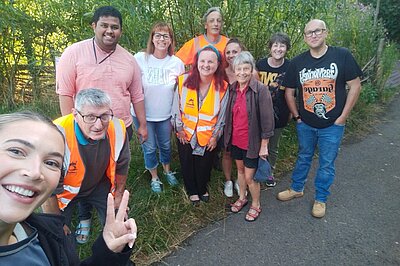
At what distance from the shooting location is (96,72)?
2709 mm

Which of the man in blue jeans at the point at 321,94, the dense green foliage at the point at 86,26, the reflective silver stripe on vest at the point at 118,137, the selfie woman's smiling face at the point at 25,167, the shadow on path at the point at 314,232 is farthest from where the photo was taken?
the dense green foliage at the point at 86,26

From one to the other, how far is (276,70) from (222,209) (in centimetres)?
161

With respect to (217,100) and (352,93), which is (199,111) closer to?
(217,100)

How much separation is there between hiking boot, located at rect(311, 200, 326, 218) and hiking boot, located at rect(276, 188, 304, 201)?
0.29 m

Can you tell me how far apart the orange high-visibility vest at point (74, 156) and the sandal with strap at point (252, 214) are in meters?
1.48

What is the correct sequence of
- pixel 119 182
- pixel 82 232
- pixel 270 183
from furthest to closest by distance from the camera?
pixel 270 183, pixel 82 232, pixel 119 182

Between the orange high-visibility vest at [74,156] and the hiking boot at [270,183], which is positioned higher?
the orange high-visibility vest at [74,156]

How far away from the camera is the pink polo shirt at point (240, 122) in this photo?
309 centimetres

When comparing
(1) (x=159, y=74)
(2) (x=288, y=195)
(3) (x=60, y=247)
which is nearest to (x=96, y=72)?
(1) (x=159, y=74)

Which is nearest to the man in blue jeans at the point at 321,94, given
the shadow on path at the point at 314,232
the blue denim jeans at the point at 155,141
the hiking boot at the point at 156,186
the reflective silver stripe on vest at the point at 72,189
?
the shadow on path at the point at 314,232

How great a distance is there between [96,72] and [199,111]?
104 cm

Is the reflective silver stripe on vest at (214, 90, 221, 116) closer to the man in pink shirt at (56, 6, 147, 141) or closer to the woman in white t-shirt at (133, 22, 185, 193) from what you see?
the woman in white t-shirt at (133, 22, 185, 193)

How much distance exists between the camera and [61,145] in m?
1.11

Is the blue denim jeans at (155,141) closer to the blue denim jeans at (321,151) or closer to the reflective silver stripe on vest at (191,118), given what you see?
the reflective silver stripe on vest at (191,118)
